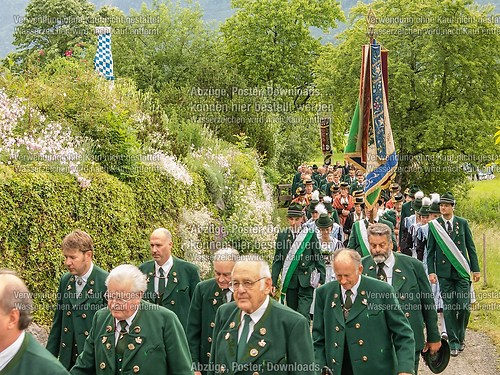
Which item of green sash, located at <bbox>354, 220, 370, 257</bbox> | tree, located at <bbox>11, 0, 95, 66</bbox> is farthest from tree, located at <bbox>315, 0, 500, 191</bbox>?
green sash, located at <bbox>354, 220, 370, 257</bbox>

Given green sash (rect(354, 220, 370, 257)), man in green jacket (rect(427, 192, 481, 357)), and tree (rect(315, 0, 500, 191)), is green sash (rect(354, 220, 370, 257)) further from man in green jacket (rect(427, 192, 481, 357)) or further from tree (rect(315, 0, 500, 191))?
tree (rect(315, 0, 500, 191))

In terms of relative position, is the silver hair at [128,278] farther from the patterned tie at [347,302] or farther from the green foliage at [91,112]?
the green foliage at [91,112]

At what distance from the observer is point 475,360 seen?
12617 millimetres

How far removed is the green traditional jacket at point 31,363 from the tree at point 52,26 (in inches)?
1647

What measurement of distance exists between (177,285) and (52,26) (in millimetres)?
41979

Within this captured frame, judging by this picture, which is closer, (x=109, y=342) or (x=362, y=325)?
(x=109, y=342)

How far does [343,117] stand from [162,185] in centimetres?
2523

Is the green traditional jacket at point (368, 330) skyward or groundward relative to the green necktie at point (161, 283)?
groundward

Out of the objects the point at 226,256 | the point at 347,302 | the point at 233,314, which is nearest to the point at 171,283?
the point at 226,256

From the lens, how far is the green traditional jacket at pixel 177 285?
8547 mm

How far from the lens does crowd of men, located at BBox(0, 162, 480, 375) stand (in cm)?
581

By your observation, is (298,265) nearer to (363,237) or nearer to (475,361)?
(363,237)

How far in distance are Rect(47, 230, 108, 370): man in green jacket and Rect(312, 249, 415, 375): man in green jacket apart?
2029 mm

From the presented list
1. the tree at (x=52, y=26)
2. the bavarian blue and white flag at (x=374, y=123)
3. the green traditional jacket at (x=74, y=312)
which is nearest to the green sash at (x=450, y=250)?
the bavarian blue and white flag at (x=374, y=123)
